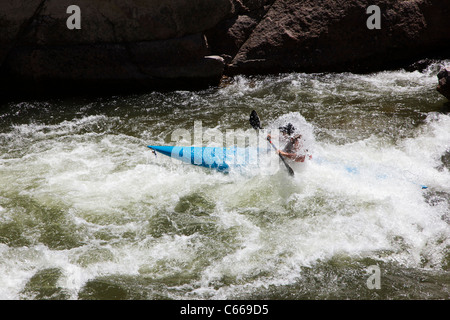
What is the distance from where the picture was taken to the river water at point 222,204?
3645 mm

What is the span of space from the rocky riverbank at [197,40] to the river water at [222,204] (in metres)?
0.46

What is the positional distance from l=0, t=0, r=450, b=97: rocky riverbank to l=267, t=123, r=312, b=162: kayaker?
2.55 meters

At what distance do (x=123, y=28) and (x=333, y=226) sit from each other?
438cm

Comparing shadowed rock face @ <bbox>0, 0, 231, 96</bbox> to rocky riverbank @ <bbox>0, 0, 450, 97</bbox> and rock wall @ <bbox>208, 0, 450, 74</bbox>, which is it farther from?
rock wall @ <bbox>208, 0, 450, 74</bbox>

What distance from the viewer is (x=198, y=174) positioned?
508 centimetres

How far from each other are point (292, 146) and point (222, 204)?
1.07m

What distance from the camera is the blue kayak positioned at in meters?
5.03
